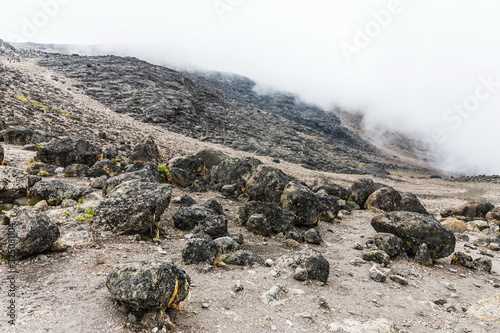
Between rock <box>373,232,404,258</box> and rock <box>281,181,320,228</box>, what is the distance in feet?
11.0

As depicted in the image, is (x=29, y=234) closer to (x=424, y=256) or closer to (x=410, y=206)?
(x=424, y=256)

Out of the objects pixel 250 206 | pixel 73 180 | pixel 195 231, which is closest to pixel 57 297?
pixel 195 231

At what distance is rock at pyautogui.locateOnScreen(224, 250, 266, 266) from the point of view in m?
9.21

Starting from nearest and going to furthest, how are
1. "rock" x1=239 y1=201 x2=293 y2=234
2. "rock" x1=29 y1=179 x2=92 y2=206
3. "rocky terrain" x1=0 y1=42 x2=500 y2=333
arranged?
1. "rocky terrain" x1=0 y1=42 x2=500 y2=333
2. "rock" x1=29 y1=179 x2=92 y2=206
3. "rock" x1=239 y1=201 x2=293 y2=234

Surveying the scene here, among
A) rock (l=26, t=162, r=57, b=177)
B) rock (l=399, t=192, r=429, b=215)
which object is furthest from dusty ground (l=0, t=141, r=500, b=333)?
rock (l=399, t=192, r=429, b=215)

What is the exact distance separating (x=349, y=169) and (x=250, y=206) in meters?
49.6

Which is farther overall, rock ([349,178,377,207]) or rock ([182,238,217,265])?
rock ([349,178,377,207])

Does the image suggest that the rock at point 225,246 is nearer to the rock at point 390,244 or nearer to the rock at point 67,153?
the rock at point 390,244

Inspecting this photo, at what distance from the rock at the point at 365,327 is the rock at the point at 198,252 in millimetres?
4080

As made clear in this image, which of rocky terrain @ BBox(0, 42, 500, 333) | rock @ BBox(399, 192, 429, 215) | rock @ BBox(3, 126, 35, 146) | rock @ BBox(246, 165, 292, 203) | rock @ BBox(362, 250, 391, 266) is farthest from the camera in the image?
rock @ BBox(399, 192, 429, 215)

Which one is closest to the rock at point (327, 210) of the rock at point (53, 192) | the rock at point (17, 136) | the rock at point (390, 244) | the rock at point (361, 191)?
the rock at point (390, 244)

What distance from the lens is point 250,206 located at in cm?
1393

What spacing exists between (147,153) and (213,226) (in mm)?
14887

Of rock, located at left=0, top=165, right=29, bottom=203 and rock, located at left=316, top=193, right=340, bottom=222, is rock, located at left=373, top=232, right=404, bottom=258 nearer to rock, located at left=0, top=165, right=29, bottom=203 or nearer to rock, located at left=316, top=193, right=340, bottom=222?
rock, located at left=316, top=193, right=340, bottom=222
